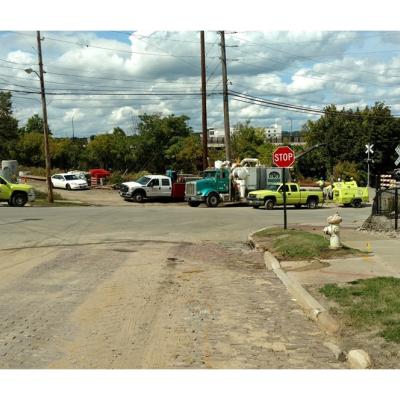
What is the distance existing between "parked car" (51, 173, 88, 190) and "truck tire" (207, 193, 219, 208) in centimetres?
2325

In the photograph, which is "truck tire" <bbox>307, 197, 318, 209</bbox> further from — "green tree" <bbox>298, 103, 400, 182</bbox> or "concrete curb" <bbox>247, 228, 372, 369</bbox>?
"green tree" <bbox>298, 103, 400, 182</bbox>

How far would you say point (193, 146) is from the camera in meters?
76.9

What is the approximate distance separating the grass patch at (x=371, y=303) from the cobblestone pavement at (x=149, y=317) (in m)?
0.54

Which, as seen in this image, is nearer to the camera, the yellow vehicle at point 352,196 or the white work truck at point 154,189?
the yellow vehicle at point 352,196

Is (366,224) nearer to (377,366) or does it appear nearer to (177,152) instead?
(377,366)

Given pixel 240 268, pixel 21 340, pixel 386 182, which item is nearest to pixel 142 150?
pixel 386 182

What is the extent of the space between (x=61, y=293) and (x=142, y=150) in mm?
78322

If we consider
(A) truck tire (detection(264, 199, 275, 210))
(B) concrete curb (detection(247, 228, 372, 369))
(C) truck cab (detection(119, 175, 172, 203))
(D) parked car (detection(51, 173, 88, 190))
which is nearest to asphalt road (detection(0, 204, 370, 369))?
(B) concrete curb (detection(247, 228, 372, 369))

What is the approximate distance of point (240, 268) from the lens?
41.5ft

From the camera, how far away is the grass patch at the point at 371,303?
21.9 feet

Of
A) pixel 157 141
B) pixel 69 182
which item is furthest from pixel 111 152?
pixel 69 182

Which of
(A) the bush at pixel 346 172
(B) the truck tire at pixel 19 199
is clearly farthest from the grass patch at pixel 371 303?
(A) the bush at pixel 346 172

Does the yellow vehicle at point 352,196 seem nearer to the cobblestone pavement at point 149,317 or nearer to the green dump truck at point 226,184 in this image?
the green dump truck at point 226,184

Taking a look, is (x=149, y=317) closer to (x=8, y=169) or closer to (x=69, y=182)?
(x=8, y=169)
